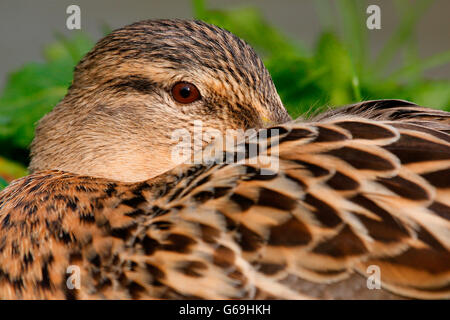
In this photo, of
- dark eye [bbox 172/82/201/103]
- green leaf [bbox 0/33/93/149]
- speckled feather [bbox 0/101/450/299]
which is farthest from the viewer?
green leaf [bbox 0/33/93/149]

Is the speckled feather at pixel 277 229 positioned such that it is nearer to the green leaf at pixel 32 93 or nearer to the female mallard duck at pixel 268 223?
the female mallard duck at pixel 268 223

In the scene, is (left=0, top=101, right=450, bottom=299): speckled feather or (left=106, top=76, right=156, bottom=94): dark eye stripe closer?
(left=0, top=101, right=450, bottom=299): speckled feather

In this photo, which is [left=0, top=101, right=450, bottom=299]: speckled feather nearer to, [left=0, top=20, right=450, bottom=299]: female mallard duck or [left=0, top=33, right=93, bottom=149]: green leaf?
[left=0, top=20, right=450, bottom=299]: female mallard duck

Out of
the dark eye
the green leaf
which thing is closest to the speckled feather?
the dark eye

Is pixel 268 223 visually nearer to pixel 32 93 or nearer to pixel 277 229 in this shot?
pixel 277 229

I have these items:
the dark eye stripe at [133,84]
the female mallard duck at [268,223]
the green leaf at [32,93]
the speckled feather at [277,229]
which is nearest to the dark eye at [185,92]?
the dark eye stripe at [133,84]

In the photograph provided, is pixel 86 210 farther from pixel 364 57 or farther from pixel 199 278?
pixel 364 57
